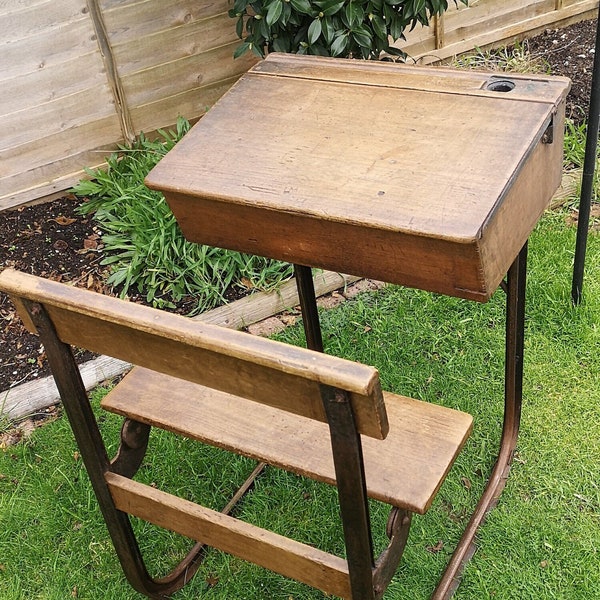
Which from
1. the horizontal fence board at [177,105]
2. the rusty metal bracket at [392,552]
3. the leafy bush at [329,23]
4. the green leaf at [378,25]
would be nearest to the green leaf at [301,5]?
the leafy bush at [329,23]

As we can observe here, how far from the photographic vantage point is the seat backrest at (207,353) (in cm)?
145

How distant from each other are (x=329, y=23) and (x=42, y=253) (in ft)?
5.24

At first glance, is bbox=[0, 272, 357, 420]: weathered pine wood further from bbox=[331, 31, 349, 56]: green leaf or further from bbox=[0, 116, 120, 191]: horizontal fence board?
bbox=[0, 116, 120, 191]: horizontal fence board

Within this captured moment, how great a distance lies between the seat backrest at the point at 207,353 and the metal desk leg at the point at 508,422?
95 cm

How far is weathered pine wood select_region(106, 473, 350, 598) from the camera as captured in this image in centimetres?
188

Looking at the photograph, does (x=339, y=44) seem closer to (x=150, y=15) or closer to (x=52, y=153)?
(x=150, y=15)

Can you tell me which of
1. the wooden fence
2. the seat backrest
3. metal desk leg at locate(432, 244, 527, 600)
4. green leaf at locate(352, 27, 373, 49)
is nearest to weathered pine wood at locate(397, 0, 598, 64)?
the wooden fence

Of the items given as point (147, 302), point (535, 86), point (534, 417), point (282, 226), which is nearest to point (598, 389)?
point (534, 417)

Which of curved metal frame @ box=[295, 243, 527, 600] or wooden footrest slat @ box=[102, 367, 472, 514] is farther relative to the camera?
curved metal frame @ box=[295, 243, 527, 600]

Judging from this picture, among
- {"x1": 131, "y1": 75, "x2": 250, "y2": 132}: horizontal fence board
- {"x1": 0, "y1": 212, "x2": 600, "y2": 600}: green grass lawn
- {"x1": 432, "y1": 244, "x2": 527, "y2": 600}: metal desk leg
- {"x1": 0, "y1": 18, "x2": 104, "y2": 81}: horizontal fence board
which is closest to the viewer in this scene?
{"x1": 432, "y1": 244, "x2": 527, "y2": 600}: metal desk leg

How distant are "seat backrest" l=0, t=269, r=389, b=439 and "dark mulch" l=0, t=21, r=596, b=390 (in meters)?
1.67

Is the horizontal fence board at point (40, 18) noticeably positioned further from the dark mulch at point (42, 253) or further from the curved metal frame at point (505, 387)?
the curved metal frame at point (505, 387)

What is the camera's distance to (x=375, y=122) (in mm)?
2021

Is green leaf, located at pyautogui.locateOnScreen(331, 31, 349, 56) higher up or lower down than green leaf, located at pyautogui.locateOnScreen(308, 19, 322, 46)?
lower down
